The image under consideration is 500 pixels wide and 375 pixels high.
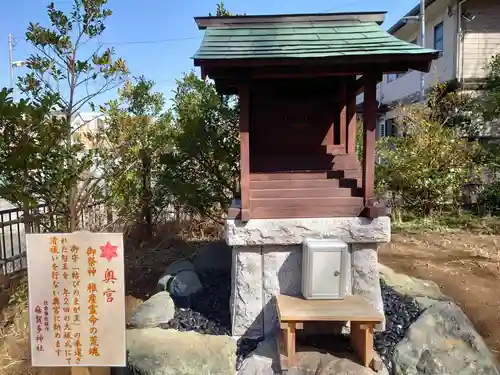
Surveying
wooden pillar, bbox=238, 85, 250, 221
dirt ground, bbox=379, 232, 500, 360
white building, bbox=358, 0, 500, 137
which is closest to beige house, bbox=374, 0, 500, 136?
white building, bbox=358, 0, 500, 137

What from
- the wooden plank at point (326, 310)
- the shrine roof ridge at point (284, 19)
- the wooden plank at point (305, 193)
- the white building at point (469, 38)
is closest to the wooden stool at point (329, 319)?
the wooden plank at point (326, 310)

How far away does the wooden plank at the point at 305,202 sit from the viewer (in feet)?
13.0

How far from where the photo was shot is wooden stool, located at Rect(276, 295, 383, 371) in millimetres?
3346

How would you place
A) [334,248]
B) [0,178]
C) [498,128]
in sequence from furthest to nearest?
1. [498,128]
2. [0,178]
3. [334,248]

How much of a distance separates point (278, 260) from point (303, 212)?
1.79ft

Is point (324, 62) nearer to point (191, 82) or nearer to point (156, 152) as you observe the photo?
point (156, 152)

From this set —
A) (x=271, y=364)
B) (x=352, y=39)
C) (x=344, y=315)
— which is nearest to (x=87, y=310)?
(x=271, y=364)

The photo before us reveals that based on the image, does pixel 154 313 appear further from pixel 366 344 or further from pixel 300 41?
pixel 300 41

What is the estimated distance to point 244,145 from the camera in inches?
152

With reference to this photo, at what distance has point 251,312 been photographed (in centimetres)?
392

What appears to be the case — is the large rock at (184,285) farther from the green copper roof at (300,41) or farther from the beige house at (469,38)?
the beige house at (469,38)

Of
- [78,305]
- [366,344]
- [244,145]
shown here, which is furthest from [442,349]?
[78,305]

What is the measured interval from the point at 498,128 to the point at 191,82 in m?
9.07

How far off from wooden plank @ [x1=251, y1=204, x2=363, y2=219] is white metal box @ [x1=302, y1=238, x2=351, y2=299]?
0.35 metres
